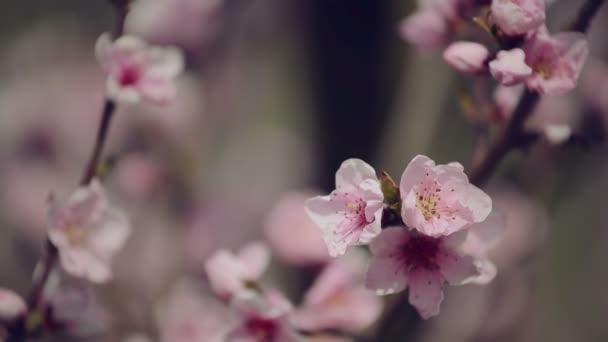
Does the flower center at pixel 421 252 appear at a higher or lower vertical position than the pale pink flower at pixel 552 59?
lower

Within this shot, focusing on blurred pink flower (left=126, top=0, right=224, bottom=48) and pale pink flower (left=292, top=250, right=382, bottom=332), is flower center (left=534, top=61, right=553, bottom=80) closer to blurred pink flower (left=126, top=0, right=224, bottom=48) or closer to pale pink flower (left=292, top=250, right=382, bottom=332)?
pale pink flower (left=292, top=250, right=382, bottom=332)

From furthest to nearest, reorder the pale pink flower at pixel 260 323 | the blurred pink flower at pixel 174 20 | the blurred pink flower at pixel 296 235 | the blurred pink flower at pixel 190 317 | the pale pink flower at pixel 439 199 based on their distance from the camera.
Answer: the blurred pink flower at pixel 174 20 → the blurred pink flower at pixel 296 235 → the blurred pink flower at pixel 190 317 → the pale pink flower at pixel 260 323 → the pale pink flower at pixel 439 199

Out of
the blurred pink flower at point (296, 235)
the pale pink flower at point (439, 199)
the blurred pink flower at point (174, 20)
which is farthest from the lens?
the blurred pink flower at point (174, 20)

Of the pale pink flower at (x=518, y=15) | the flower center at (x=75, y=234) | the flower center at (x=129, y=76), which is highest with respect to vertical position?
the pale pink flower at (x=518, y=15)

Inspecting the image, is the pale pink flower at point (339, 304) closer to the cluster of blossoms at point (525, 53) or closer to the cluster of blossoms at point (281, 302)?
the cluster of blossoms at point (281, 302)

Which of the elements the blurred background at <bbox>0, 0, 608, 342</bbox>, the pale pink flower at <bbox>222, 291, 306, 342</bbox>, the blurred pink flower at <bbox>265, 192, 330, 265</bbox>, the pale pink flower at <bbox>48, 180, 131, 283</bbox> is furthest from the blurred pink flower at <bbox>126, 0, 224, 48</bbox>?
the pale pink flower at <bbox>222, 291, 306, 342</bbox>

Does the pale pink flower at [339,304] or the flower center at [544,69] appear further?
the pale pink flower at [339,304]

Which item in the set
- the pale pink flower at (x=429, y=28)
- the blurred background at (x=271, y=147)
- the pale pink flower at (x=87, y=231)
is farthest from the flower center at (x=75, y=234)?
the pale pink flower at (x=429, y=28)

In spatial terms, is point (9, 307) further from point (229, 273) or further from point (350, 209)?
point (350, 209)

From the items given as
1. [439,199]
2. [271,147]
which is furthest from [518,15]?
[271,147]
